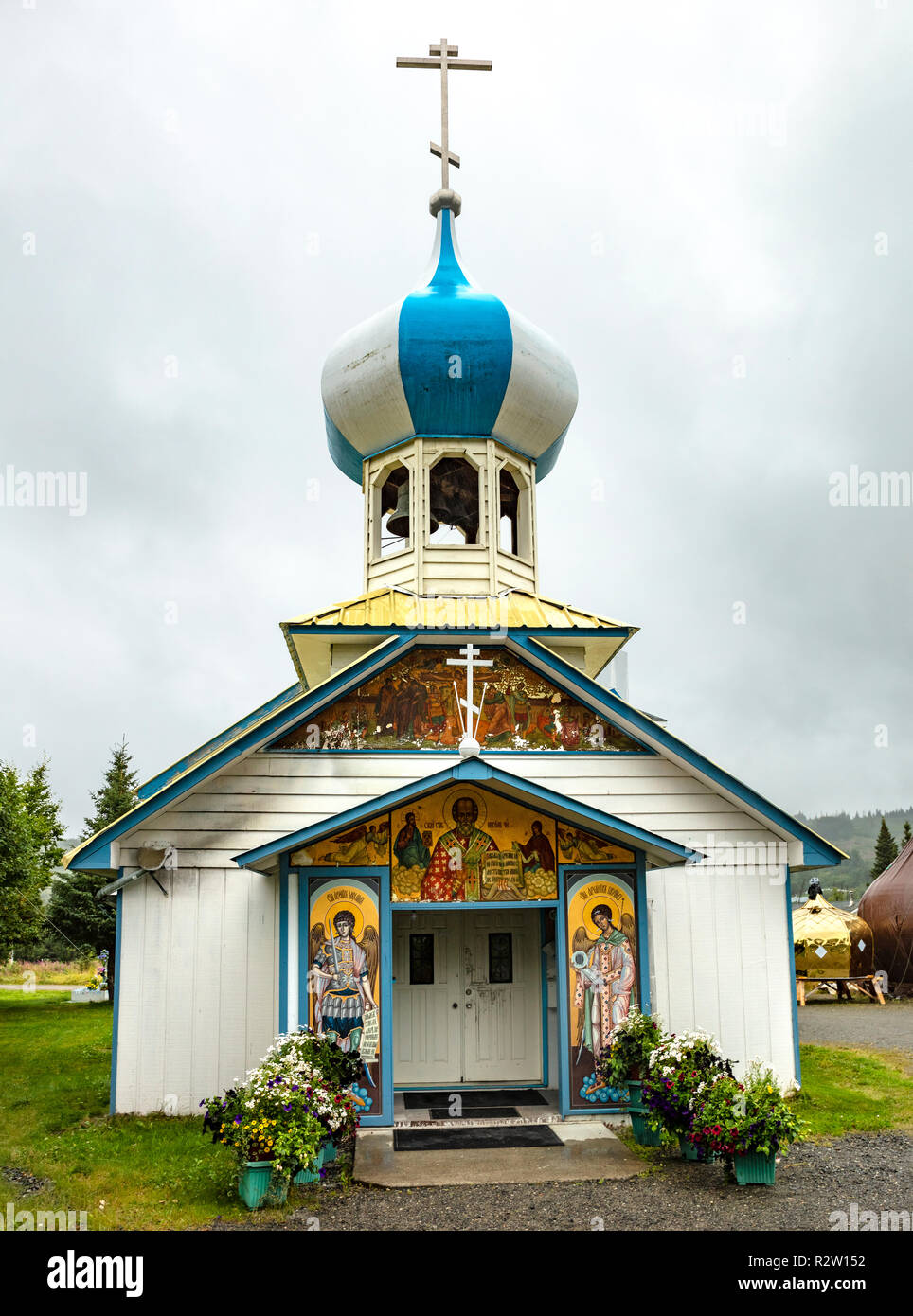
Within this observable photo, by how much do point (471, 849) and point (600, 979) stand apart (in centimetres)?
195

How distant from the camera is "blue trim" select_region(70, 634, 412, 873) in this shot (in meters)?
12.0

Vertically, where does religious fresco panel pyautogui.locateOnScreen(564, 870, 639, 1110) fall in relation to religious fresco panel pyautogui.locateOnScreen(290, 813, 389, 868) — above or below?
below

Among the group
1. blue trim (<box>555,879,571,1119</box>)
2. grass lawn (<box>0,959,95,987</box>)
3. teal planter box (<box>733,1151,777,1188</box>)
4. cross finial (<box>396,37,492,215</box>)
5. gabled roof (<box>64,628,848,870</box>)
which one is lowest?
grass lawn (<box>0,959,95,987</box>)

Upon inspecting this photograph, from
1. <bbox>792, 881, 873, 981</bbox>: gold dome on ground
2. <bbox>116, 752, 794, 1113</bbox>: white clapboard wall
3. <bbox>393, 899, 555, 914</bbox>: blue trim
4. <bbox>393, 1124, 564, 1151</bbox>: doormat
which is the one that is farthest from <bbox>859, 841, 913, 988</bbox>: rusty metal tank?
<bbox>393, 1124, 564, 1151</bbox>: doormat

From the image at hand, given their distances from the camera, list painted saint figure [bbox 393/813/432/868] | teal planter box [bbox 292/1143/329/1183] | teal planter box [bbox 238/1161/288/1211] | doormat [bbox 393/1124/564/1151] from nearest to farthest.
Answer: teal planter box [bbox 238/1161/288/1211] → teal planter box [bbox 292/1143/329/1183] → doormat [bbox 393/1124/564/1151] → painted saint figure [bbox 393/813/432/868]

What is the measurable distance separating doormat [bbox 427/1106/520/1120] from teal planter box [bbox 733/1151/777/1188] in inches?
127

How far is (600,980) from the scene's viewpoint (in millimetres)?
11453

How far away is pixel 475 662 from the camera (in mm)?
11961

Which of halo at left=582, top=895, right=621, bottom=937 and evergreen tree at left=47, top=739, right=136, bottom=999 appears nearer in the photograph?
halo at left=582, top=895, right=621, bottom=937

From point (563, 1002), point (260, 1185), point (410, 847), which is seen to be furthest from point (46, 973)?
point (260, 1185)

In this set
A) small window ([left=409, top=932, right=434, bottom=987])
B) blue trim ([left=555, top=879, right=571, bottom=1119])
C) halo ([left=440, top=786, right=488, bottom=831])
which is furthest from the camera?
small window ([left=409, top=932, right=434, bottom=987])

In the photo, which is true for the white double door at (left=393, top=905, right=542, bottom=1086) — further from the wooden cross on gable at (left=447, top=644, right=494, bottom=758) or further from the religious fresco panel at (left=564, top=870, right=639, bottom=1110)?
the wooden cross on gable at (left=447, top=644, right=494, bottom=758)

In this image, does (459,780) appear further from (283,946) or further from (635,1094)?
(635,1094)

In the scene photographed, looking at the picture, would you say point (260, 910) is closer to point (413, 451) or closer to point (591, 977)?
point (591, 977)
